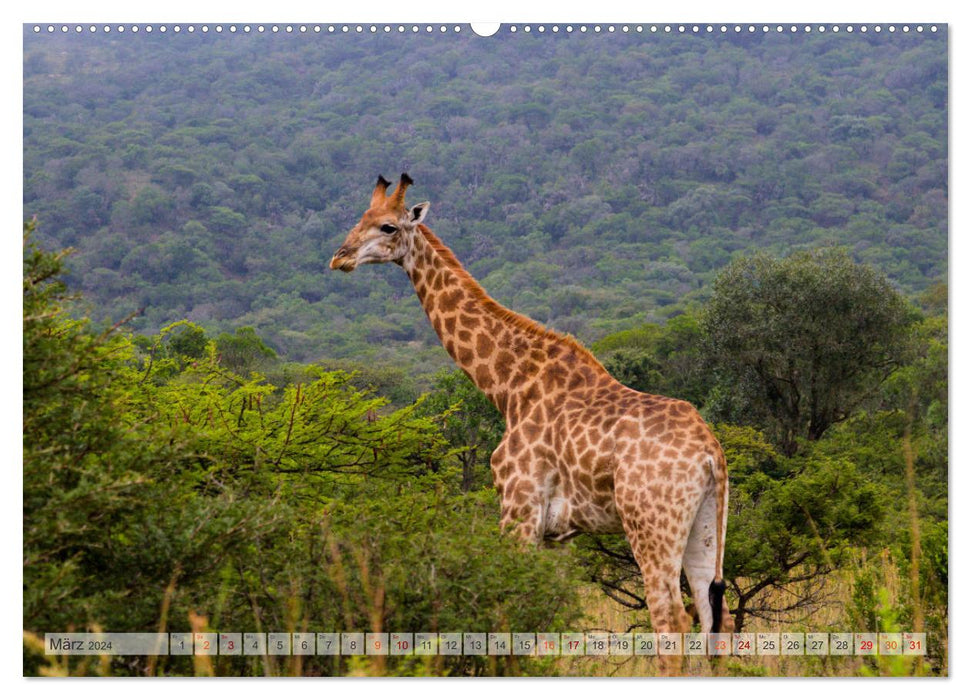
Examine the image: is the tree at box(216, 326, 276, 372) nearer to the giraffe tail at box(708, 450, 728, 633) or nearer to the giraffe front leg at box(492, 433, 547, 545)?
the giraffe front leg at box(492, 433, 547, 545)

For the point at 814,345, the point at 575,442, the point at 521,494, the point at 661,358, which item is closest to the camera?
the point at 575,442

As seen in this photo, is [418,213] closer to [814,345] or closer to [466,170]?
[466,170]

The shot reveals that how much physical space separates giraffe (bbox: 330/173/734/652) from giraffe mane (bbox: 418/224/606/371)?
0.01 m

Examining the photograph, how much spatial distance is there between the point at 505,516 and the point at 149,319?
24.7 m

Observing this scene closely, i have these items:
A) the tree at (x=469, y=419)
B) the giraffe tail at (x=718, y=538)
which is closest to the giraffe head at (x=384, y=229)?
the giraffe tail at (x=718, y=538)

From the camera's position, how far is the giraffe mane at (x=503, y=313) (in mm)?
9367

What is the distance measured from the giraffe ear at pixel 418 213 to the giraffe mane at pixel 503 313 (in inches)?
9.6

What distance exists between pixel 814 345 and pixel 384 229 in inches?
761

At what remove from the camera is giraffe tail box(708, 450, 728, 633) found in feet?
26.6

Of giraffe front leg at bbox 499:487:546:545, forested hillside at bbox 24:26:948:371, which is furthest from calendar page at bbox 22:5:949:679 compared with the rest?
forested hillside at bbox 24:26:948:371

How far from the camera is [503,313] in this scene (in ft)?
32.1

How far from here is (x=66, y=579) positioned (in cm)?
650

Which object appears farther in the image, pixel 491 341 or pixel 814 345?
pixel 814 345

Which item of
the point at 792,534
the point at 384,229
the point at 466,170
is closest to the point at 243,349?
the point at 466,170
